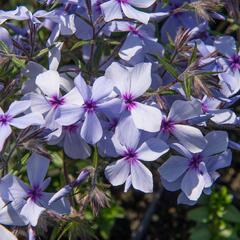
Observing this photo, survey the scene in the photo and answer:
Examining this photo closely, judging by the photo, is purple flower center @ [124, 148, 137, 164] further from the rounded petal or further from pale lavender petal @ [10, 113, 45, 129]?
pale lavender petal @ [10, 113, 45, 129]

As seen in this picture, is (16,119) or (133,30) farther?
(133,30)

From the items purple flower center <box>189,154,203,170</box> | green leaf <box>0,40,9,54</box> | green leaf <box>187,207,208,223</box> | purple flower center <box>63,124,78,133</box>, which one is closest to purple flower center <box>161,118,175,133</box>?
purple flower center <box>189,154,203,170</box>

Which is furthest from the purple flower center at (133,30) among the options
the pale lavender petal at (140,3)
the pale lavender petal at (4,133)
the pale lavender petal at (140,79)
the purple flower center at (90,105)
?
the pale lavender petal at (4,133)

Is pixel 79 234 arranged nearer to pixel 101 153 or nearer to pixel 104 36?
pixel 101 153

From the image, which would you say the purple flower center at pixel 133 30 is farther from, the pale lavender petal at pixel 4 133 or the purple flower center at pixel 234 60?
the pale lavender petal at pixel 4 133

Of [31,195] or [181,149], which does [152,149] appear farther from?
[31,195]

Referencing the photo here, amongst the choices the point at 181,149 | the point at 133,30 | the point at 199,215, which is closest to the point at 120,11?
the point at 133,30
